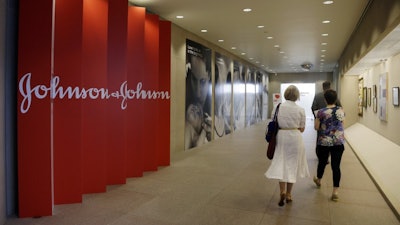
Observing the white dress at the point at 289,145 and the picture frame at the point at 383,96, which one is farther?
Answer: the picture frame at the point at 383,96

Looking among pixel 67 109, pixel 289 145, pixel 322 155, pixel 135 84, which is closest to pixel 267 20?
pixel 135 84

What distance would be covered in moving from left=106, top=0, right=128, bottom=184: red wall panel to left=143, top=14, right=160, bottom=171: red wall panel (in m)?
0.89

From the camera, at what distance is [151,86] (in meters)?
6.68

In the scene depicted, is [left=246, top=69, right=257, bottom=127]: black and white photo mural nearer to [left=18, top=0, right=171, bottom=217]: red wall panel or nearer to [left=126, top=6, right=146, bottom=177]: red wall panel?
[left=18, top=0, right=171, bottom=217]: red wall panel

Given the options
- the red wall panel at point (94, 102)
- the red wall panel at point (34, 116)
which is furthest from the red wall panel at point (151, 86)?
the red wall panel at point (34, 116)

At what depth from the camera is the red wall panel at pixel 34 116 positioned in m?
4.04

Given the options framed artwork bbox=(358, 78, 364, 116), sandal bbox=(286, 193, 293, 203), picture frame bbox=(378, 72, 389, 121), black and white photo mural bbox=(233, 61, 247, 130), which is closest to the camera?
sandal bbox=(286, 193, 293, 203)

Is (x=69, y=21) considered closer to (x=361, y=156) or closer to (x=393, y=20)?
(x=393, y=20)

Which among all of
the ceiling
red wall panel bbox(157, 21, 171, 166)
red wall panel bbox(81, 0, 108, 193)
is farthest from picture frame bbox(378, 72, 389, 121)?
red wall panel bbox(81, 0, 108, 193)

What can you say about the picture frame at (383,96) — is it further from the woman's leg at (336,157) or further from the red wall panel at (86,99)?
the red wall panel at (86,99)

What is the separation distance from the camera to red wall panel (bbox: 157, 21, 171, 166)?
710 cm

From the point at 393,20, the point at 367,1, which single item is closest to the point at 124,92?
the point at 393,20

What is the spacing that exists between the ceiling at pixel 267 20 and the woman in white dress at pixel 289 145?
9.99ft

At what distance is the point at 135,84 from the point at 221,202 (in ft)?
8.95
